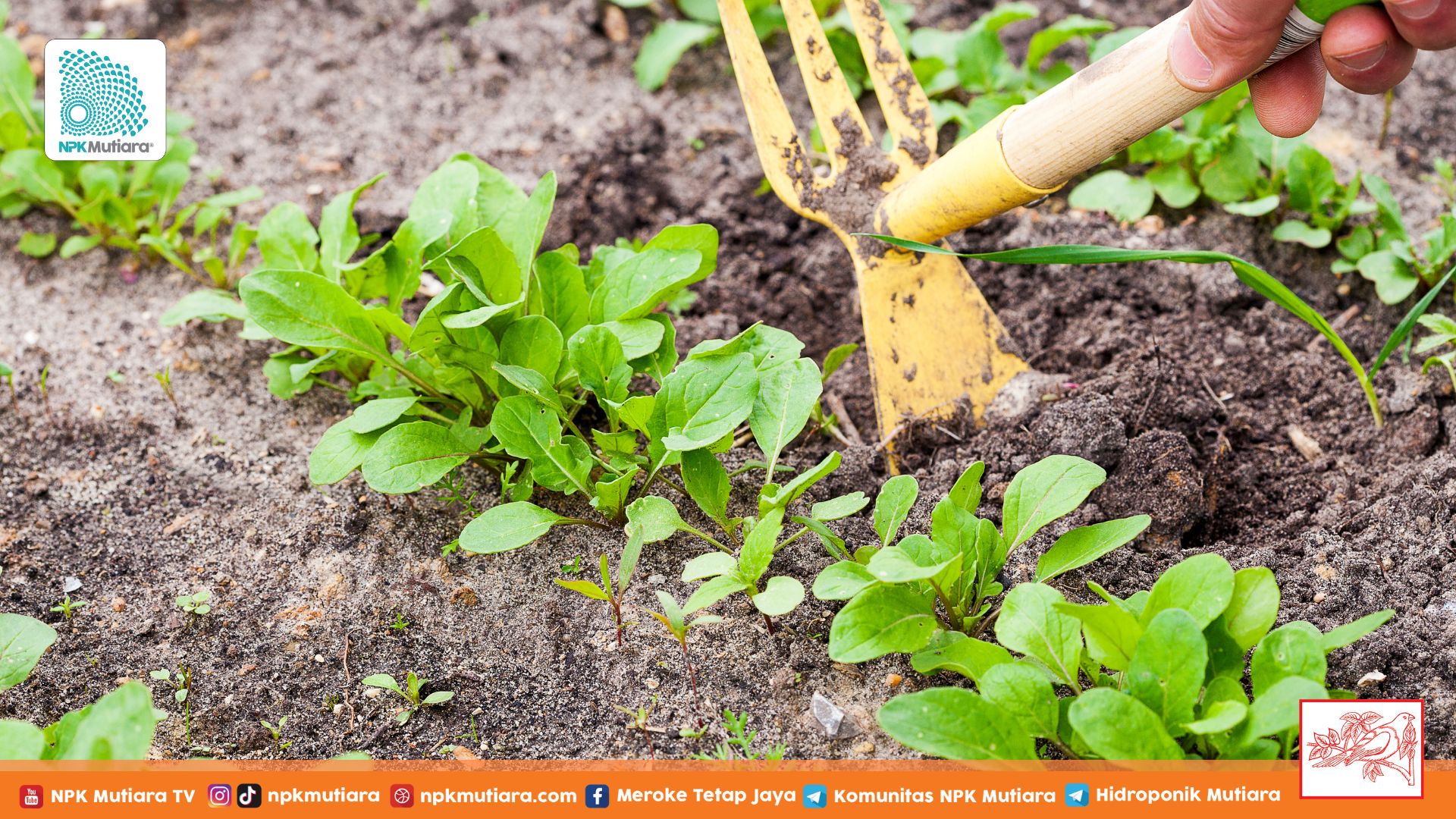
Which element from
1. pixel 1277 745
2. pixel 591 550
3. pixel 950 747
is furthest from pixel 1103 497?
pixel 591 550

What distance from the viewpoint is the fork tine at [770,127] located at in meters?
1.83

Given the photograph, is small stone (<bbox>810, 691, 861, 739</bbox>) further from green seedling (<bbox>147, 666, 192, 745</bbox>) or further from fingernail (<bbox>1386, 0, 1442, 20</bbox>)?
fingernail (<bbox>1386, 0, 1442, 20</bbox>)

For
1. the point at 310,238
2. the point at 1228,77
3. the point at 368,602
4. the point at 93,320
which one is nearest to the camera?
the point at 1228,77

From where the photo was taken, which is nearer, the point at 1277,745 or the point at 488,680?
the point at 1277,745

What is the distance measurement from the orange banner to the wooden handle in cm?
79

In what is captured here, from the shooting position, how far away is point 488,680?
1443 mm

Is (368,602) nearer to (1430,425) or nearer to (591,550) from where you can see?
(591,550)

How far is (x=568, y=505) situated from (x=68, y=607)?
2.39 feet

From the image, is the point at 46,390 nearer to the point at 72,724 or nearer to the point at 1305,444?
the point at 72,724

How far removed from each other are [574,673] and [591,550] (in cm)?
20

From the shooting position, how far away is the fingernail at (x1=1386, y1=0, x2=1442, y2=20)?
1165 mm

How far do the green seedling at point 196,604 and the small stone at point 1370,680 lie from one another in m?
1.55

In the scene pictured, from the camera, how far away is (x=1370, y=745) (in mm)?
1199

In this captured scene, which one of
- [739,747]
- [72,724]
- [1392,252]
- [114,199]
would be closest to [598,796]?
[739,747]
